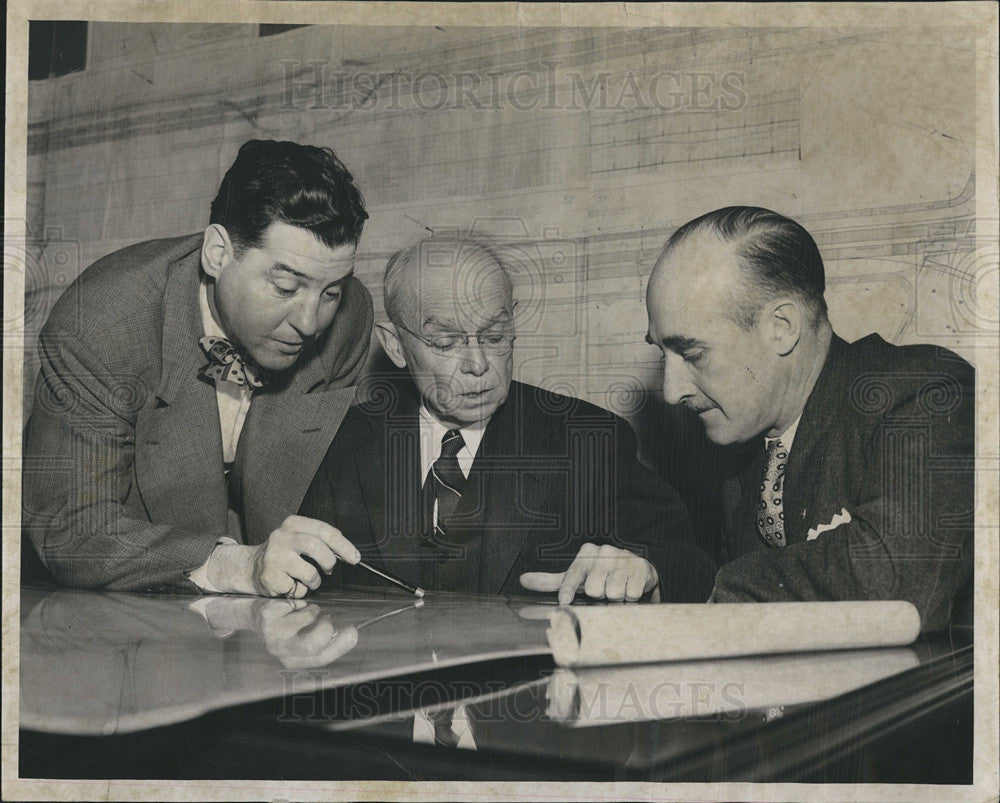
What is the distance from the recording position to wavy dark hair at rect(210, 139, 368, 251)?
4.03 metres

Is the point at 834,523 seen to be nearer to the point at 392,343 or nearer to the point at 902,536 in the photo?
the point at 902,536

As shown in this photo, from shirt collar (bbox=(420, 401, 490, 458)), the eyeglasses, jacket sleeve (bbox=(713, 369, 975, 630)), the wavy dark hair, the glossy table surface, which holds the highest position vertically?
the wavy dark hair

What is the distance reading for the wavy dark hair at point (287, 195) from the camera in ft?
13.2

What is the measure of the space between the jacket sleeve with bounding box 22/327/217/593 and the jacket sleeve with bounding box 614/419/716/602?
1479 millimetres

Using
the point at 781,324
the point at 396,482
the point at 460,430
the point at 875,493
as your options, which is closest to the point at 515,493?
the point at 460,430

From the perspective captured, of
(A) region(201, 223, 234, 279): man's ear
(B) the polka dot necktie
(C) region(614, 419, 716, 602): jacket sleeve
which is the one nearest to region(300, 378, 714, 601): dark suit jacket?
(C) region(614, 419, 716, 602): jacket sleeve

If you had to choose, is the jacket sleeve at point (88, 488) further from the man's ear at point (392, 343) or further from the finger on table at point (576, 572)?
the finger on table at point (576, 572)

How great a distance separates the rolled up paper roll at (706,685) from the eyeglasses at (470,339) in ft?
3.83

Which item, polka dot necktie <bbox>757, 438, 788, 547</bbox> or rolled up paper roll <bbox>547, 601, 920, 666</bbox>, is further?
polka dot necktie <bbox>757, 438, 788, 547</bbox>

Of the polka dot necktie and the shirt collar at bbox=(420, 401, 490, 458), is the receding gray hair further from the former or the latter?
the polka dot necktie

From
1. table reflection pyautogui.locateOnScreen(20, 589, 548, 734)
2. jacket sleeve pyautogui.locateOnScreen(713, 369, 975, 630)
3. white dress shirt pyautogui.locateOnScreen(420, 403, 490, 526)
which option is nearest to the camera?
table reflection pyautogui.locateOnScreen(20, 589, 548, 734)

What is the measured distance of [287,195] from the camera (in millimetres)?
4043

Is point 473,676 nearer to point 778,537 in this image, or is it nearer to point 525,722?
point 525,722

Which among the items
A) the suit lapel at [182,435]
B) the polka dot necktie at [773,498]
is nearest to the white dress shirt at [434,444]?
the suit lapel at [182,435]
